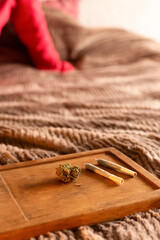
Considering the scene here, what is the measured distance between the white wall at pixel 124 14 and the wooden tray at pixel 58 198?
182 cm

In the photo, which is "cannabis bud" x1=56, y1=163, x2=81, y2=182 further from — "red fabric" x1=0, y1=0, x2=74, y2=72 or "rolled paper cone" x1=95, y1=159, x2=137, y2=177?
"red fabric" x1=0, y1=0, x2=74, y2=72

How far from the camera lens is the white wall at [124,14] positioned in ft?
7.74

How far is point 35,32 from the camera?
1.68m

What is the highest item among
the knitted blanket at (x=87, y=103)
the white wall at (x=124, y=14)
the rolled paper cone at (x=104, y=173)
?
the white wall at (x=124, y=14)

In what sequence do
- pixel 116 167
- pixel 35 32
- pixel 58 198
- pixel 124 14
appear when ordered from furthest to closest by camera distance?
pixel 124 14 < pixel 35 32 < pixel 116 167 < pixel 58 198

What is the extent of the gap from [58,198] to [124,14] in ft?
7.02

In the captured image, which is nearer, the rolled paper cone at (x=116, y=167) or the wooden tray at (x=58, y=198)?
the wooden tray at (x=58, y=198)

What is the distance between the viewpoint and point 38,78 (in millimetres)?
1547

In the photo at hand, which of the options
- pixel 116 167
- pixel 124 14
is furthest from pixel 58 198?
pixel 124 14

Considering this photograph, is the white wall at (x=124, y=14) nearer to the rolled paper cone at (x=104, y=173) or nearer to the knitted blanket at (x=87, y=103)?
the knitted blanket at (x=87, y=103)

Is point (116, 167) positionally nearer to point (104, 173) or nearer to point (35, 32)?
point (104, 173)

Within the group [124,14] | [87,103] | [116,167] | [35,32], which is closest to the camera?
[116,167]

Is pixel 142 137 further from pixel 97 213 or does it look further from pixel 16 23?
pixel 16 23

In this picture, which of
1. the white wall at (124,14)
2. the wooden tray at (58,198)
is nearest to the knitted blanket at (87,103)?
the wooden tray at (58,198)
